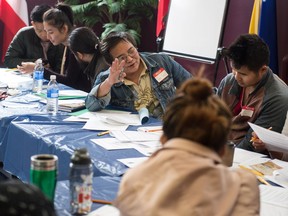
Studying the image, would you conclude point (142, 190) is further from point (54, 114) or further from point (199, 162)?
point (54, 114)

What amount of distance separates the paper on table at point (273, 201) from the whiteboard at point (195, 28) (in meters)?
2.66

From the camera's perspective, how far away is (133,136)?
2.22 metres

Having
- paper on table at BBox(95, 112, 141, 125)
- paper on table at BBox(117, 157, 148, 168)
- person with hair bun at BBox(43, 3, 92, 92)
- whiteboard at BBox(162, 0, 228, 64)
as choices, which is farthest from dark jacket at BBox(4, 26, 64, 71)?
paper on table at BBox(117, 157, 148, 168)

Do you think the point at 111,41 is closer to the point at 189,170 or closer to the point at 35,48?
the point at 35,48

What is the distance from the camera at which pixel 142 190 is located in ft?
3.11

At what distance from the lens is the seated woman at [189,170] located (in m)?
0.91

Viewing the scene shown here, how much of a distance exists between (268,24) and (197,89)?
10.2 feet

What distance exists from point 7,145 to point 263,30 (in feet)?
8.04

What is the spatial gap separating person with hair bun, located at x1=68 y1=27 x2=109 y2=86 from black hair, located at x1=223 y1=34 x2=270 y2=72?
3.48 ft

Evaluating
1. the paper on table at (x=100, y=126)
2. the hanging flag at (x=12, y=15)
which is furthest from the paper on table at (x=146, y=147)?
the hanging flag at (x=12, y=15)

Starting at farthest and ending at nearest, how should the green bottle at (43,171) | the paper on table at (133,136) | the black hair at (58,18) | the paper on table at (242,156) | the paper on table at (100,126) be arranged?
the black hair at (58,18) → the paper on table at (100,126) → the paper on table at (133,136) → the paper on table at (242,156) → the green bottle at (43,171)

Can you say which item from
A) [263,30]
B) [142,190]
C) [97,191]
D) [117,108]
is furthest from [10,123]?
[263,30]

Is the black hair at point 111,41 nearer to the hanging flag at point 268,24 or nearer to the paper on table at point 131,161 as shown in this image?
the paper on table at point 131,161

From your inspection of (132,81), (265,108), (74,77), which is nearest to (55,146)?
(132,81)
